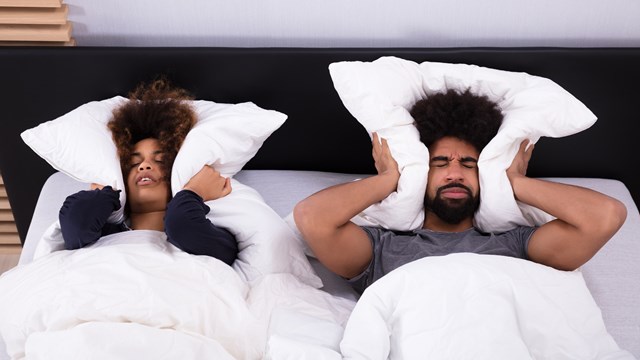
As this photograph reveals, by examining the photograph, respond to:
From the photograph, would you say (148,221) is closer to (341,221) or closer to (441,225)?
(341,221)

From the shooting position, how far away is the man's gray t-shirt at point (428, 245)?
65.4 inches

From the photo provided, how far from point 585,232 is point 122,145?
3.63 ft

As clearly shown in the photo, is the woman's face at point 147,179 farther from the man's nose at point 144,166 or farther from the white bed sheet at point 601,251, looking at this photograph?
the white bed sheet at point 601,251

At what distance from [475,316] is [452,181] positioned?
401 millimetres

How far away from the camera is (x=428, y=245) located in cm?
169

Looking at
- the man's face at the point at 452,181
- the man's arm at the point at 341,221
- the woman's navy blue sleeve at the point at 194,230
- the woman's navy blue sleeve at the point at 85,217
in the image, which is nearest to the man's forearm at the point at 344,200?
the man's arm at the point at 341,221

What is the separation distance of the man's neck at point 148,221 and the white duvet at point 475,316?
599 millimetres

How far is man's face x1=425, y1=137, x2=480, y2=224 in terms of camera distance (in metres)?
1.68

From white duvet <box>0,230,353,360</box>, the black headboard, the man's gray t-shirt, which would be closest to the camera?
white duvet <box>0,230,353,360</box>

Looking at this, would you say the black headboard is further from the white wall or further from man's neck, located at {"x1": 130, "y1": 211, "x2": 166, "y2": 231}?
man's neck, located at {"x1": 130, "y1": 211, "x2": 166, "y2": 231}

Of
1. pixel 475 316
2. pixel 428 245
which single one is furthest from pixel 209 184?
pixel 475 316

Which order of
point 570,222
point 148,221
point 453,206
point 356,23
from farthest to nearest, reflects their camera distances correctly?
point 356,23, point 148,221, point 453,206, point 570,222

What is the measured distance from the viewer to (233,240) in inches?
67.8

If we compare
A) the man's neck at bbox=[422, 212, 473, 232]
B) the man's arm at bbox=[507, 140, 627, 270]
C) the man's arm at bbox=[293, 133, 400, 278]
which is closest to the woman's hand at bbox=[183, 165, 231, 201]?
the man's arm at bbox=[293, 133, 400, 278]
